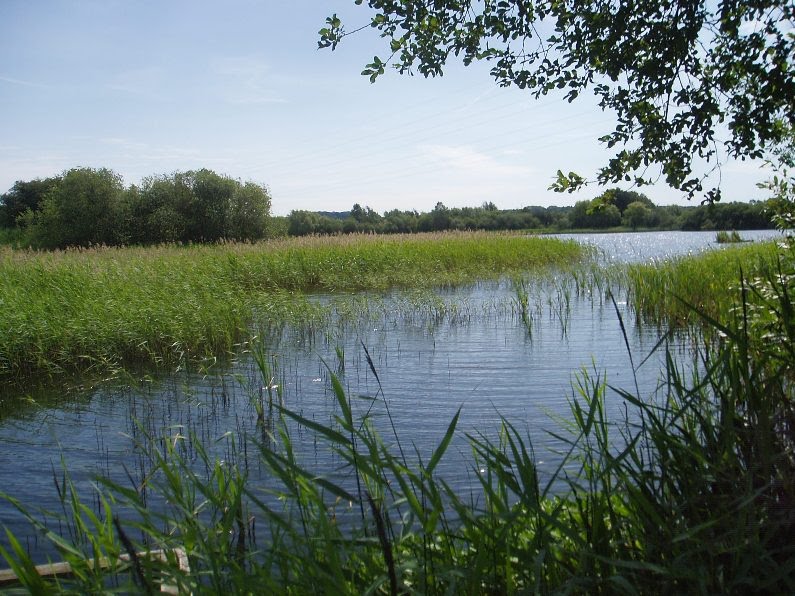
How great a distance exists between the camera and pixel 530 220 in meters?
51.9

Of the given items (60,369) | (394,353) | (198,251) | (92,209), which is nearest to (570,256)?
(198,251)

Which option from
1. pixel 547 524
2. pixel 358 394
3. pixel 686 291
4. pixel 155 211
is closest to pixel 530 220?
pixel 155 211

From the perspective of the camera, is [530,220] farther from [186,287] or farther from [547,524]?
[547,524]

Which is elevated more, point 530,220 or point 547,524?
point 530,220

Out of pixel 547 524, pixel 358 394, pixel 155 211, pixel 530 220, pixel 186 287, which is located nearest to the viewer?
pixel 547 524

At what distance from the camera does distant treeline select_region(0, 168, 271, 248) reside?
37.9 metres

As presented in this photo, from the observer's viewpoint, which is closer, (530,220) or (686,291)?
(686,291)

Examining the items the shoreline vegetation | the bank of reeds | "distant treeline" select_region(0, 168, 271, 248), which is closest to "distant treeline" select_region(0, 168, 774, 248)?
"distant treeline" select_region(0, 168, 271, 248)

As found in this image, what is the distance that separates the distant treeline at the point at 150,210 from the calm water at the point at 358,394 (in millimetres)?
29534

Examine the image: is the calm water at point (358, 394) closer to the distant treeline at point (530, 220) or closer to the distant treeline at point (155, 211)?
the distant treeline at point (155, 211)

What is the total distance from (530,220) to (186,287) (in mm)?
42443

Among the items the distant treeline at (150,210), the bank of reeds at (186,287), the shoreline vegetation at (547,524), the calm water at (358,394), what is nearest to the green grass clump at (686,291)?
the calm water at (358,394)

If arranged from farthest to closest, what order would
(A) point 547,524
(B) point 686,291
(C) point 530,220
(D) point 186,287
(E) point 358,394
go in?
(C) point 530,220 < (D) point 186,287 < (B) point 686,291 < (E) point 358,394 < (A) point 547,524

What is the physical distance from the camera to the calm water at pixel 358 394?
5.15 m
